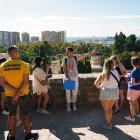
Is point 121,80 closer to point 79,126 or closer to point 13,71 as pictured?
point 79,126

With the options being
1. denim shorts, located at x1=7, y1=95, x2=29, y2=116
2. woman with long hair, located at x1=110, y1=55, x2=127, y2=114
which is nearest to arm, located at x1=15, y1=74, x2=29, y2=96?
denim shorts, located at x1=7, y1=95, x2=29, y2=116

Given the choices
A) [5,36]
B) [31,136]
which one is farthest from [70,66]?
[5,36]

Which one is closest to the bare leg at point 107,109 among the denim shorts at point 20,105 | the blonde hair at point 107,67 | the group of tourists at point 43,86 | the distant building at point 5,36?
Answer: the group of tourists at point 43,86

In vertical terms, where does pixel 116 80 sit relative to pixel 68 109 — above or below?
above

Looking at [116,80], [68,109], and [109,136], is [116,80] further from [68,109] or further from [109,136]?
[68,109]

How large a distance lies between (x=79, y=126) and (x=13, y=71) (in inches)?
83.3

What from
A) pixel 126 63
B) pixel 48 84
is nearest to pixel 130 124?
pixel 48 84

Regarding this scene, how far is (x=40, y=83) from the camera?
22.2 ft

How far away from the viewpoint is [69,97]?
7148 mm

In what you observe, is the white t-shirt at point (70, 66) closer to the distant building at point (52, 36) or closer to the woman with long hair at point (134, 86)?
the woman with long hair at point (134, 86)

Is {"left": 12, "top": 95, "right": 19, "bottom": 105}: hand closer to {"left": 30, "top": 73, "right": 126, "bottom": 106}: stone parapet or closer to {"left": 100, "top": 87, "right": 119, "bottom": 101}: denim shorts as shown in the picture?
{"left": 100, "top": 87, "right": 119, "bottom": 101}: denim shorts

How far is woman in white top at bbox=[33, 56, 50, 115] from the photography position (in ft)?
21.8

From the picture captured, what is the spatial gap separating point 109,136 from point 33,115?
2.23 meters

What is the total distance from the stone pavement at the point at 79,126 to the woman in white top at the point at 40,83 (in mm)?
275
